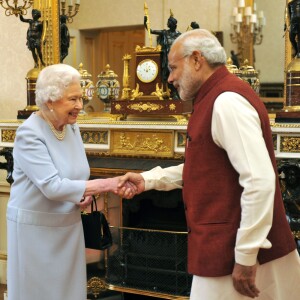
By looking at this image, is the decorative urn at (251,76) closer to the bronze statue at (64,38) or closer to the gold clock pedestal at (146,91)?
the gold clock pedestal at (146,91)

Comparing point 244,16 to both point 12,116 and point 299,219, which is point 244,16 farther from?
point 12,116

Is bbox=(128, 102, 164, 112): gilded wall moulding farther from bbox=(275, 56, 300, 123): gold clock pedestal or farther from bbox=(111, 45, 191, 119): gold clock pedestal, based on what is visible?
bbox=(275, 56, 300, 123): gold clock pedestal

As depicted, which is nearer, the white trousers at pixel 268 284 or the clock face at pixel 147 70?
the white trousers at pixel 268 284

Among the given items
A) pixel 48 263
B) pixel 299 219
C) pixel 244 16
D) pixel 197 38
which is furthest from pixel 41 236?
pixel 244 16

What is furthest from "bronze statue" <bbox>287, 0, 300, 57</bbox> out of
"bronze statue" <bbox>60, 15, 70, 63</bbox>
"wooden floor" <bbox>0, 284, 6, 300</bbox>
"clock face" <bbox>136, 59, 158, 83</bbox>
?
"wooden floor" <bbox>0, 284, 6, 300</bbox>

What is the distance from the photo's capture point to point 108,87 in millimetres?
4559

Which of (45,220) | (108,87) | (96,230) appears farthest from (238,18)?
(45,220)

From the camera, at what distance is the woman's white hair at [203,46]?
216 cm

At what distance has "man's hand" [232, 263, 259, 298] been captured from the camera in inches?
81.1

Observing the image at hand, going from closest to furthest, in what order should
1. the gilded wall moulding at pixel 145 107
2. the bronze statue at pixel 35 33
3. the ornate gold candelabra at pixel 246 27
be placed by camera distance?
the gilded wall moulding at pixel 145 107, the ornate gold candelabra at pixel 246 27, the bronze statue at pixel 35 33

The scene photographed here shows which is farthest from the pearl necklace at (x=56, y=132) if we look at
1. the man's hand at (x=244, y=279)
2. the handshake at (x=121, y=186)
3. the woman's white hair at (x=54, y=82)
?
the man's hand at (x=244, y=279)

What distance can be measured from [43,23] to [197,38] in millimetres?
2548

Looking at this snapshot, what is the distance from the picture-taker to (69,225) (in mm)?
2814

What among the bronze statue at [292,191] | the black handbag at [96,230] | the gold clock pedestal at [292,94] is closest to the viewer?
the black handbag at [96,230]
